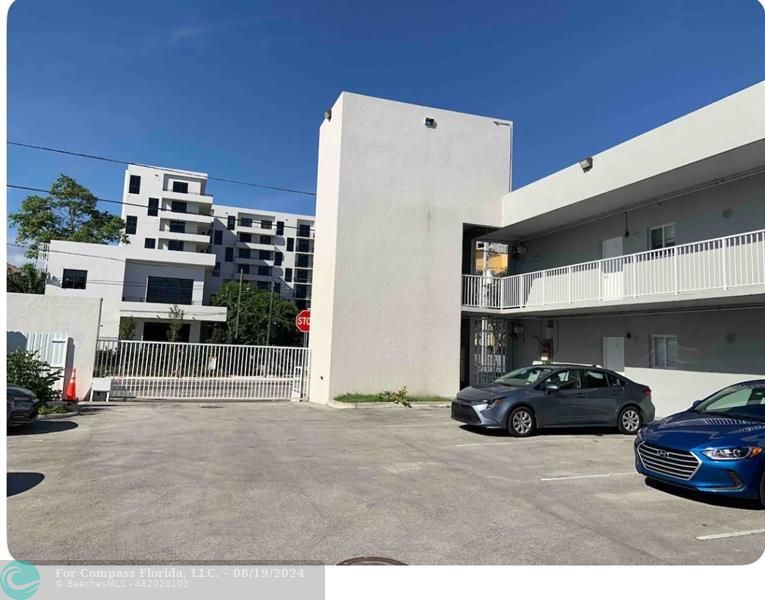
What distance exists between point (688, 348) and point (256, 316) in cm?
4945

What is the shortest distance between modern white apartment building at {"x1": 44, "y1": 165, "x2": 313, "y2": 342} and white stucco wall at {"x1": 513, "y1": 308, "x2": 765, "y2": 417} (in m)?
38.6

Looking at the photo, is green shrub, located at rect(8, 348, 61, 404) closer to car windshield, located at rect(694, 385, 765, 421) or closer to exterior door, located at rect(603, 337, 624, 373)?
car windshield, located at rect(694, 385, 765, 421)

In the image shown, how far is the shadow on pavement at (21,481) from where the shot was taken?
6145 millimetres

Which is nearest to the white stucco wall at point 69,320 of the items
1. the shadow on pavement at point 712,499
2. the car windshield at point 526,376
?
the car windshield at point 526,376

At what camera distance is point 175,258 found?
52.7 m

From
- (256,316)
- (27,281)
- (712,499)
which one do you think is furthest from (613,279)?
(27,281)

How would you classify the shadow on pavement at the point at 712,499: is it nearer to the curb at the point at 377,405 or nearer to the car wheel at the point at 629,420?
the car wheel at the point at 629,420

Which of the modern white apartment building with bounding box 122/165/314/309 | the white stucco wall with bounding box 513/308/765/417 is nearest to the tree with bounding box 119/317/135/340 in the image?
the modern white apartment building with bounding box 122/165/314/309

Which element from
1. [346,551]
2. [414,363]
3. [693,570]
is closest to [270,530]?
[346,551]

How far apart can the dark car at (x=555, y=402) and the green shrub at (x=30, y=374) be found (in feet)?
32.2

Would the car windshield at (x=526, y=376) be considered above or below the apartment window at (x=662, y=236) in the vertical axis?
below

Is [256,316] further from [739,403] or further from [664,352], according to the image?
[739,403]

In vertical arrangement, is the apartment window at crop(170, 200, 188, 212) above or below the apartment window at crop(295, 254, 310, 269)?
above

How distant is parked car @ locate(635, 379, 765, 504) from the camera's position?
227 inches
